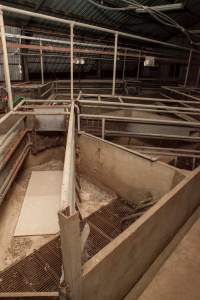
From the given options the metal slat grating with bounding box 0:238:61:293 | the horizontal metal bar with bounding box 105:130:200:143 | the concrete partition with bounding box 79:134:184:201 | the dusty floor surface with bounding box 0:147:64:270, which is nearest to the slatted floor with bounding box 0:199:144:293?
the metal slat grating with bounding box 0:238:61:293

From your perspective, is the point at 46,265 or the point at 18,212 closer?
the point at 46,265

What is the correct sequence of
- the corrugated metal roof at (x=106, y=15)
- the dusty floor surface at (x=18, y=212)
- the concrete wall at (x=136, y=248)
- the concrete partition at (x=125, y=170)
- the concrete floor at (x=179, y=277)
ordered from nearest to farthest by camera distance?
1. the concrete wall at (x=136, y=248)
2. the concrete floor at (x=179, y=277)
3. the dusty floor surface at (x=18, y=212)
4. the concrete partition at (x=125, y=170)
5. the corrugated metal roof at (x=106, y=15)

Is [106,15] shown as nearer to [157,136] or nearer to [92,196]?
[157,136]

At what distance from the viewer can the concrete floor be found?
1434 millimetres

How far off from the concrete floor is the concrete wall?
4.3 inches

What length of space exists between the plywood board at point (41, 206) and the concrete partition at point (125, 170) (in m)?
0.58

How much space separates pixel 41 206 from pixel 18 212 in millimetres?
278

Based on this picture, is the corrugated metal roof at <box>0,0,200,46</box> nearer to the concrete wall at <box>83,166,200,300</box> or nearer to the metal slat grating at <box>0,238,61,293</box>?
the metal slat grating at <box>0,238,61,293</box>

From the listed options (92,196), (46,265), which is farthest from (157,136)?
(46,265)

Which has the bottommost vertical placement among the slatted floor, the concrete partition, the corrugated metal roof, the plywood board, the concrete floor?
the slatted floor

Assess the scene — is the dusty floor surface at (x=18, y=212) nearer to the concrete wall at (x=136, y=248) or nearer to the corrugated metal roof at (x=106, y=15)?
the concrete wall at (x=136, y=248)

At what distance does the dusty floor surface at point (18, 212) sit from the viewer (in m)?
2.01

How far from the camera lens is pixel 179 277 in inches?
60.8

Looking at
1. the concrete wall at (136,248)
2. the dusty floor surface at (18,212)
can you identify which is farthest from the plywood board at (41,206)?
the concrete wall at (136,248)
